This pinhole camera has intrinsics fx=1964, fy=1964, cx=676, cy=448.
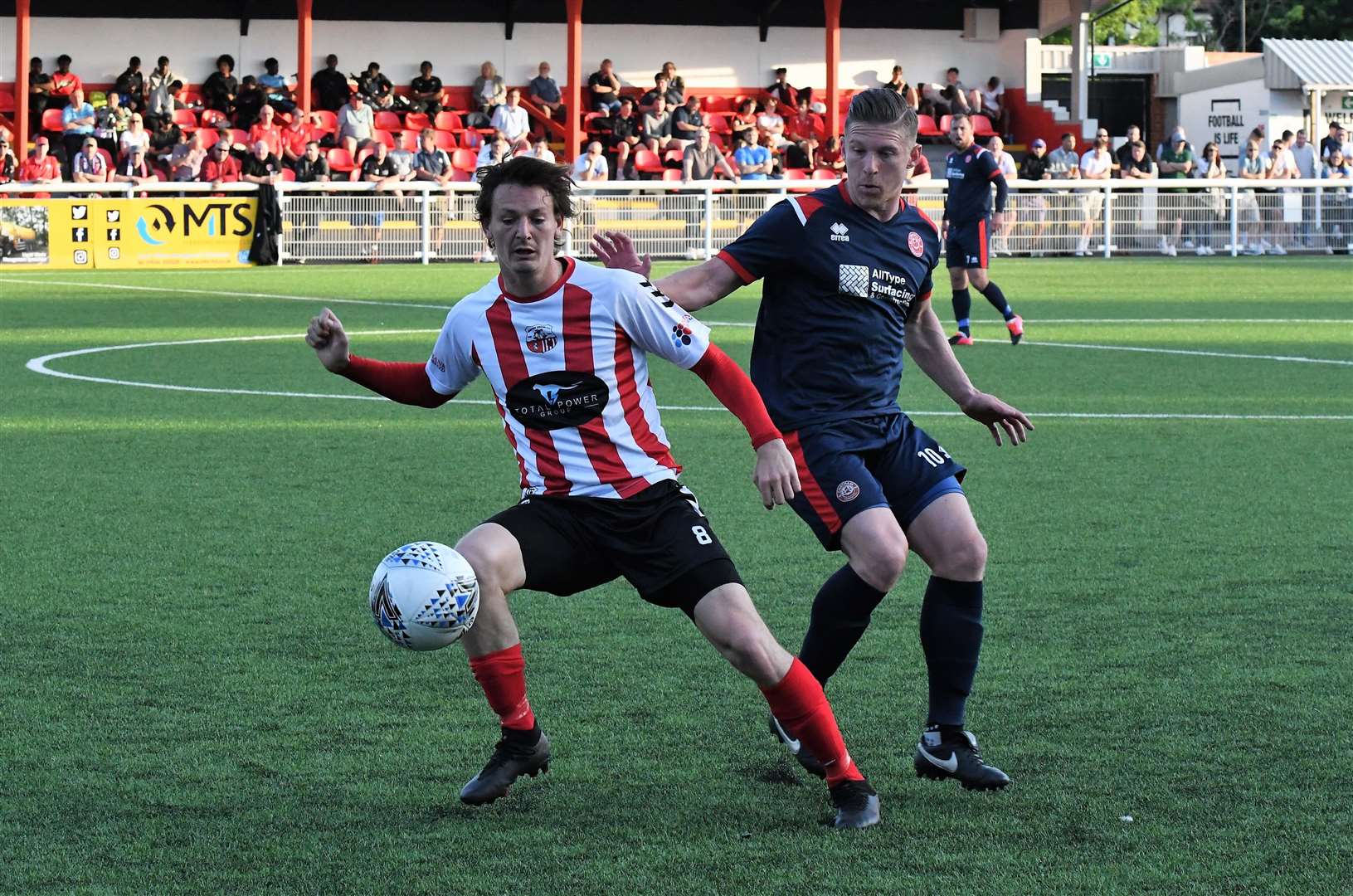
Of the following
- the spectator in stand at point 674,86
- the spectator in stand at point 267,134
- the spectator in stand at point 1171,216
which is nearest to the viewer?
the spectator in stand at point 267,134

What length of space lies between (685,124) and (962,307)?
704 inches

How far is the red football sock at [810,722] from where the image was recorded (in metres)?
4.43

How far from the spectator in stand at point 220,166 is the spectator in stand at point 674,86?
30.9ft

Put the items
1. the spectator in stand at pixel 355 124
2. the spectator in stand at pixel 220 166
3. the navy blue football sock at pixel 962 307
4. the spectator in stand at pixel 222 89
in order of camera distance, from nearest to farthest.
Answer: the navy blue football sock at pixel 962 307 < the spectator in stand at pixel 220 166 < the spectator in stand at pixel 355 124 < the spectator in stand at pixel 222 89

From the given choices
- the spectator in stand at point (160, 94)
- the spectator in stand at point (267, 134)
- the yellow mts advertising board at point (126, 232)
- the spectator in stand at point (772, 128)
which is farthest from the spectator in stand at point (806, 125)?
the yellow mts advertising board at point (126, 232)

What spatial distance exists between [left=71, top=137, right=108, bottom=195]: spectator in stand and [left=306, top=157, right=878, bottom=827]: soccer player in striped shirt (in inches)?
945

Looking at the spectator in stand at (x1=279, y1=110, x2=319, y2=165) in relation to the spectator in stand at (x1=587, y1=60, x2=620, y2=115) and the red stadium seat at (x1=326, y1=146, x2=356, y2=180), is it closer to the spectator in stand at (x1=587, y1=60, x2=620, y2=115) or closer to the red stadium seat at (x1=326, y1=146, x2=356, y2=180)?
the red stadium seat at (x1=326, y1=146, x2=356, y2=180)

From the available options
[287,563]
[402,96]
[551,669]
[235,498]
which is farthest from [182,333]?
[402,96]

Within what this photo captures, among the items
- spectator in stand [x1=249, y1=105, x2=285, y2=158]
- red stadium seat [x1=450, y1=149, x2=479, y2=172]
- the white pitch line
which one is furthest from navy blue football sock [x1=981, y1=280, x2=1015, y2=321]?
red stadium seat [x1=450, y1=149, x2=479, y2=172]

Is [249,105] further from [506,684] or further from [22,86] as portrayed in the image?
[506,684]

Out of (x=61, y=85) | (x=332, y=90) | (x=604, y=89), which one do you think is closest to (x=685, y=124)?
(x=604, y=89)

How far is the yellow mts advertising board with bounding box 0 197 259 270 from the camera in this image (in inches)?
998

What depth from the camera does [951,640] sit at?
193 inches

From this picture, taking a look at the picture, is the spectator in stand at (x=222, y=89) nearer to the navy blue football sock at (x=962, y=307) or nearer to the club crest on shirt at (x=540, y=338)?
the navy blue football sock at (x=962, y=307)
